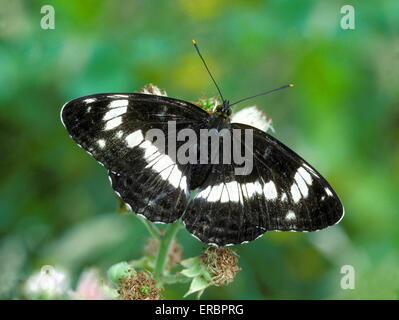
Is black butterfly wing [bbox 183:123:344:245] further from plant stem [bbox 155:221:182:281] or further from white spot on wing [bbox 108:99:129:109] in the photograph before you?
white spot on wing [bbox 108:99:129:109]

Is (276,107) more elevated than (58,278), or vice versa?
(276,107)

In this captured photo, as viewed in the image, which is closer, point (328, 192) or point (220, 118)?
point (328, 192)

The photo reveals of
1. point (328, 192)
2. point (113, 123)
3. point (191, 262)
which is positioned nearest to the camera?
point (328, 192)

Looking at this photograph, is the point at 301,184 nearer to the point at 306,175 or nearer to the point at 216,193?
the point at 306,175

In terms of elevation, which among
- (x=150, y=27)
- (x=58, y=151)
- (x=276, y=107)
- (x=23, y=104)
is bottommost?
(x=58, y=151)

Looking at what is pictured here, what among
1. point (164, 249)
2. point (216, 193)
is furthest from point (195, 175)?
point (164, 249)

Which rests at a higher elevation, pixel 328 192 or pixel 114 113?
pixel 114 113

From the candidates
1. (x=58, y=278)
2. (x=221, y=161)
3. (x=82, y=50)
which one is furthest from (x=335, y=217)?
(x=82, y=50)
